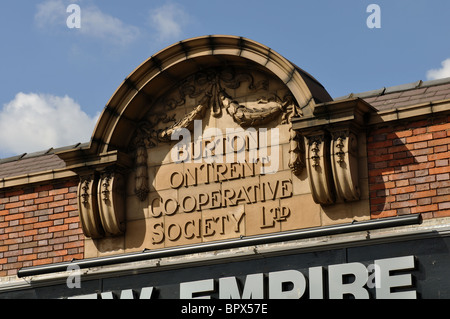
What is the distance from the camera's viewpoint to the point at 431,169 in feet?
47.8

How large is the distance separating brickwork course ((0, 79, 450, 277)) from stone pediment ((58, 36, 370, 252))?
396mm

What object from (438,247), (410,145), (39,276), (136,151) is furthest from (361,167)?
(39,276)

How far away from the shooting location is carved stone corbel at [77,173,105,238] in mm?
16594

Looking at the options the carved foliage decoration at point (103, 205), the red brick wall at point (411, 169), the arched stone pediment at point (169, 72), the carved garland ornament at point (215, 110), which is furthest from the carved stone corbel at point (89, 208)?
the red brick wall at point (411, 169)

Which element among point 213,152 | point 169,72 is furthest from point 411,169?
point 169,72

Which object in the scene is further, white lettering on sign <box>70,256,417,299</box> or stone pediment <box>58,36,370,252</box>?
stone pediment <box>58,36,370,252</box>

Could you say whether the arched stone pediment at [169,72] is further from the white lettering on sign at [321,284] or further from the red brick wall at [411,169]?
the white lettering on sign at [321,284]

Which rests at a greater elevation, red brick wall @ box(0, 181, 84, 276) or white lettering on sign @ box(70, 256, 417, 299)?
red brick wall @ box(0, 181, 84, 276)

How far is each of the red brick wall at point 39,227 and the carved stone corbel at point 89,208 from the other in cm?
34

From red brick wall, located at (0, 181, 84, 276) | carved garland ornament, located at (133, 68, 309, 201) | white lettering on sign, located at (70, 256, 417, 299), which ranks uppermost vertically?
carved garland ornament, located at (133, 68, 309, 201)

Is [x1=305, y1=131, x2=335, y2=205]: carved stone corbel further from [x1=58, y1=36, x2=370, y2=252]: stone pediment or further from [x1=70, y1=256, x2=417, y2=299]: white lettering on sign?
[x1=70, y1=256, x2=417, y2=299]: white lettering on sign

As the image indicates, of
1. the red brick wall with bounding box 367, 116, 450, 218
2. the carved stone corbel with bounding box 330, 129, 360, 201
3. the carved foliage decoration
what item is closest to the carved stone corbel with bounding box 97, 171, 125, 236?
the carved foliage decoration
